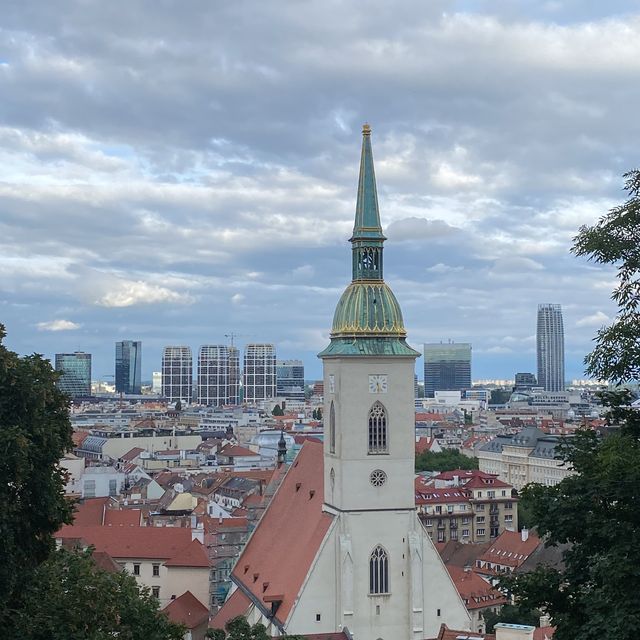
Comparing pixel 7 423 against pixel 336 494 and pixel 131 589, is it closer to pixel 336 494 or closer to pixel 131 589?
pixel 131 589

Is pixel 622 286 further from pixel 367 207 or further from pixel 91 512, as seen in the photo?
pixel 91 512

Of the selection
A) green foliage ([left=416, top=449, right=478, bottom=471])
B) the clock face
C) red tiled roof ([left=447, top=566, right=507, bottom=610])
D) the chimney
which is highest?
the clock face

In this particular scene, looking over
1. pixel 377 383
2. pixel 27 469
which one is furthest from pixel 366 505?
pixel 27 469

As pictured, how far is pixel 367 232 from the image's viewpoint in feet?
186

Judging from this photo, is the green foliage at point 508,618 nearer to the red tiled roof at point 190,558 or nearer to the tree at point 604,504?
the red tiled roof at point 190,558

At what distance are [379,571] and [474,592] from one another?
96.0ft

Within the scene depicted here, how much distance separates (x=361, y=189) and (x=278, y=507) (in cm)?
1969

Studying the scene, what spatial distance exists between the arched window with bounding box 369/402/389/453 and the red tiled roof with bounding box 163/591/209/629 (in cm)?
2197

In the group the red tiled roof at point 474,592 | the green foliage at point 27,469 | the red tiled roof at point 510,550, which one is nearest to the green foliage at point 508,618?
the red tiled roof at point 474,592

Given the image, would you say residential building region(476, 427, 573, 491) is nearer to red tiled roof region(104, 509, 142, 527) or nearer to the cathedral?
red tiled roof region(104, 509, 142, 527)

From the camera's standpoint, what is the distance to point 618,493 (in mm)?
24422

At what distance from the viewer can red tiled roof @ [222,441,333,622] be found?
54.9 meters

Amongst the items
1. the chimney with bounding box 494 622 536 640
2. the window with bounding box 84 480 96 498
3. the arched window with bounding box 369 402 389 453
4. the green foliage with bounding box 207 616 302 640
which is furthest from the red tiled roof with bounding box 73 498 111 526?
the chimney with bounding box 494 622 536 640

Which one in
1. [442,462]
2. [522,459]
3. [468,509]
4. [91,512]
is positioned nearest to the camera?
[91,512]
